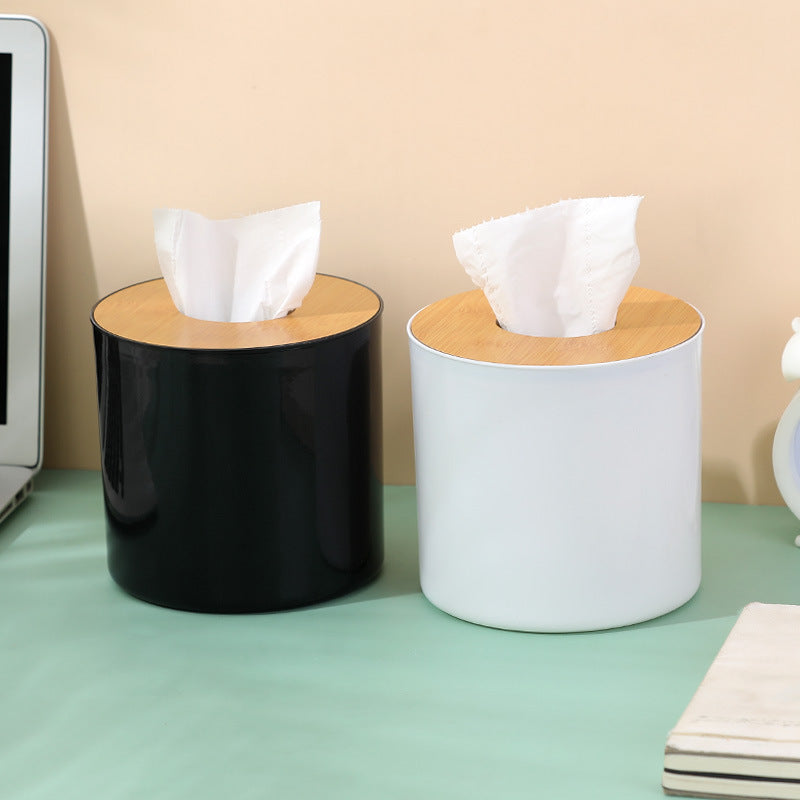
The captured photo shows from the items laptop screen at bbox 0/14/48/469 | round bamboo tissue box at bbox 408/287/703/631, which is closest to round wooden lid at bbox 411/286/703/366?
round bamboo tissue box at bbox 408/287/703/631

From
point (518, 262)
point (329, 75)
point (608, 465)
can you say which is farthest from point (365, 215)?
point (608, 465)

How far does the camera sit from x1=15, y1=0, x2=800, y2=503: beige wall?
90 cm

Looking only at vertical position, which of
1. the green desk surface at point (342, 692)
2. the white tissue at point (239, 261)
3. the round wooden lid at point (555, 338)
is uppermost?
the white tissue at point (239, 261)

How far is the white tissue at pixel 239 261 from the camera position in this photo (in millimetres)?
829

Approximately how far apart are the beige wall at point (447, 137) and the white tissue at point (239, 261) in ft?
0.41

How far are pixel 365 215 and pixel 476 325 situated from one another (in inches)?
7.9

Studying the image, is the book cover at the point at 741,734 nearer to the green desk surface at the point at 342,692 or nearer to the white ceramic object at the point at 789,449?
the green desk surface at the point at 342,692

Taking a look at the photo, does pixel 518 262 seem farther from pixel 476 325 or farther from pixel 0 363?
pixel 0 363

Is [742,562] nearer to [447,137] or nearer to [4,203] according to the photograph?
[447,137]

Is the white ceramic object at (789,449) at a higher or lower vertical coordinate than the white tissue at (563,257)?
lower

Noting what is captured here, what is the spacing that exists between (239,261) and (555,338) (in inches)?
9.4

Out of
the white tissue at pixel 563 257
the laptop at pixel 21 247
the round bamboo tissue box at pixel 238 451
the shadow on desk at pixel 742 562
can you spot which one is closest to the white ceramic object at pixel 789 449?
the shadow on desk at pixel 742 562

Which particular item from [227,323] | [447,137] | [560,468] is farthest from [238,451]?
[447,137]

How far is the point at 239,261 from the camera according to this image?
2.81ft
